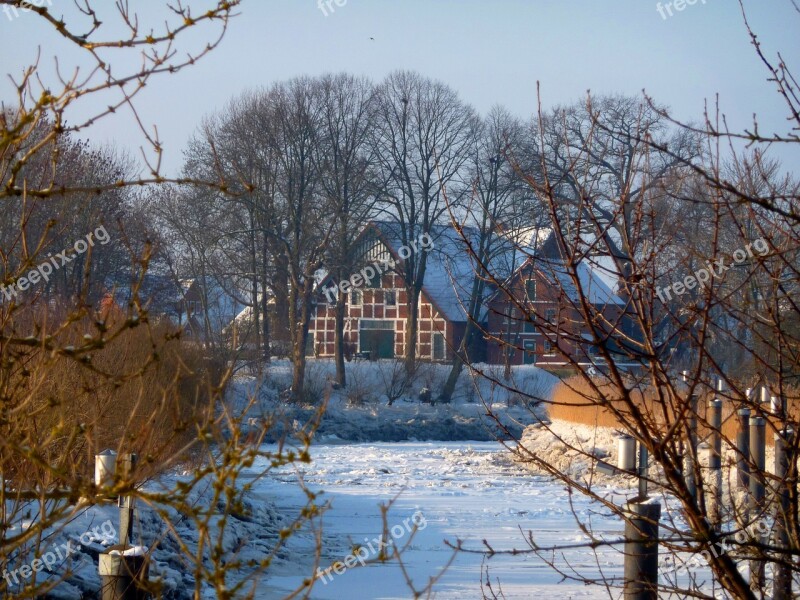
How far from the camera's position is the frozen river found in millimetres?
8219

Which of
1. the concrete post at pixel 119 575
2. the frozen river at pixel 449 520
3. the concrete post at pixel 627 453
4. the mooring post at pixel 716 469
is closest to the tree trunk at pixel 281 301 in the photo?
the frozen river at pixel 449 520

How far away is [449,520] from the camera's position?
1195 centimetres

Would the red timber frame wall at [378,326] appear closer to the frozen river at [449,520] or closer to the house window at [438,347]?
the house window at [438,347]

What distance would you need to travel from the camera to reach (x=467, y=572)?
8.89m

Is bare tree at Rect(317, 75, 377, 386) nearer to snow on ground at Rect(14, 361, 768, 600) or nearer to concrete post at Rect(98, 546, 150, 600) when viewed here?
snow on ground at Rect(14, 361, 768, 600)

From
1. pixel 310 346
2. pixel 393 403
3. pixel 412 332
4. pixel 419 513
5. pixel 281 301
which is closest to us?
pixel 419 513

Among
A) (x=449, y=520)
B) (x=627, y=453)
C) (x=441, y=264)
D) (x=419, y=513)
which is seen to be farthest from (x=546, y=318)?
(x=441, y=264)

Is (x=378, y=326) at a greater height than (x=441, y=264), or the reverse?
(x=441, y=264)

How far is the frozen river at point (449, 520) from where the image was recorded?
8.22 metres

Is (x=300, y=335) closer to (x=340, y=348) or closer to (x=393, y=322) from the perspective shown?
(x=340, y=348)

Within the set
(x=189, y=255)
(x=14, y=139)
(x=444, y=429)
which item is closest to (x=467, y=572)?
(x=14, y=139)

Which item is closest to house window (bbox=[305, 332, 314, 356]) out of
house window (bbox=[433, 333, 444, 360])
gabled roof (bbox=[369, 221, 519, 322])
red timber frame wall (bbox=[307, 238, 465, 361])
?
red timber frame wall (bbox=[307, 238, 465, 361])

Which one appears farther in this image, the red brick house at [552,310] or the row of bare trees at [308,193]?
the row of bare trees at [308,193]

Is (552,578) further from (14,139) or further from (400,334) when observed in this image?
(400,334)
